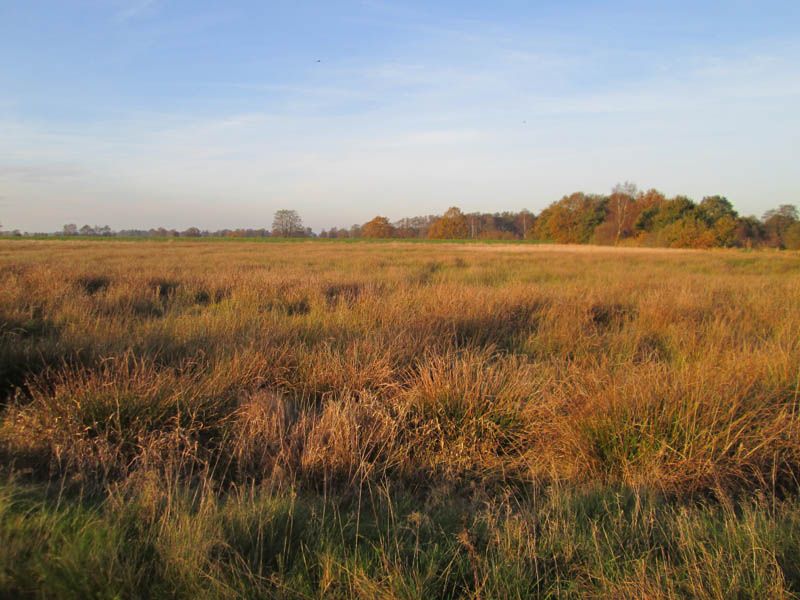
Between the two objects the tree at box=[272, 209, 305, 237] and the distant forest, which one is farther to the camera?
the tree at box=[272, 209, 305, 237]

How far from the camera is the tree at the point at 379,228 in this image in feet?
350

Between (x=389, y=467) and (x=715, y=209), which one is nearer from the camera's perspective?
(x=389, y=467)

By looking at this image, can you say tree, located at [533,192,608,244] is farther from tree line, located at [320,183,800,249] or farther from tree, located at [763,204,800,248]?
tree, located at [763,204,800,248]

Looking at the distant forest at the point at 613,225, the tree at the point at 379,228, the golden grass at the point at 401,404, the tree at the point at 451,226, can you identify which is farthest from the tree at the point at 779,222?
the tree at the point at 379,228

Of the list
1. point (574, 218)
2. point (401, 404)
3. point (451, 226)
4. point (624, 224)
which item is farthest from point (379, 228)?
point (401, 404)

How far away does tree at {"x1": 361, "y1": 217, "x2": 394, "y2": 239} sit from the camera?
350ft

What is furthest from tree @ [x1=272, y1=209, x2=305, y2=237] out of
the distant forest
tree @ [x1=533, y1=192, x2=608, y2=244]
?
tree @ [x1=533, y1=192, x2=608, y2=244]

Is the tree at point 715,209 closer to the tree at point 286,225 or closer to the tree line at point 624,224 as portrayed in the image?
the tree line at point 624,224

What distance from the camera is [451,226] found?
9819 centimetres

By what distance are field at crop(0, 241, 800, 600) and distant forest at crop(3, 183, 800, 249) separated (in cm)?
4910

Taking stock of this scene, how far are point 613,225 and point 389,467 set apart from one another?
235 feet

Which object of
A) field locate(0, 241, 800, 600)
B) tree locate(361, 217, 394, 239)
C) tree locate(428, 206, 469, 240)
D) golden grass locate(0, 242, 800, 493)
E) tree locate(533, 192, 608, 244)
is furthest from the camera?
tree locate(361, 217, 394, 239)

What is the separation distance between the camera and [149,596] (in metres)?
1.86

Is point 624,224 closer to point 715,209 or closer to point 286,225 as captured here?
point 715,209
